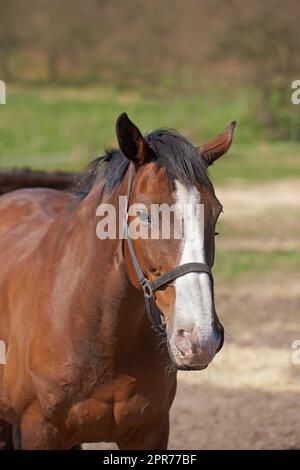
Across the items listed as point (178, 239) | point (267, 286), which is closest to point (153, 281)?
point (178, 239)

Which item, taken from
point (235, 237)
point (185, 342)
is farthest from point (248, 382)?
point (235, 237)

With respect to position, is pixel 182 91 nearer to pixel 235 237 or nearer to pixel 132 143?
pixel 235 237

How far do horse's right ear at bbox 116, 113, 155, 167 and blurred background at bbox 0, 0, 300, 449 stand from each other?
6310mm

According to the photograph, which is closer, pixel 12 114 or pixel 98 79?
pixel 12 114

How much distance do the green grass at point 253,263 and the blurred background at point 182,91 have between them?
12mm

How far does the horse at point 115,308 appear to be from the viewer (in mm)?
2996

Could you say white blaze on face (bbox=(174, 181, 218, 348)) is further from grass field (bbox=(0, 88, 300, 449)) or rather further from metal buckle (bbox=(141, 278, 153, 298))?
grass field (bbox=(0, 88, 300, 449))

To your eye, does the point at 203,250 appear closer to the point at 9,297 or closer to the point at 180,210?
the point at 180,210

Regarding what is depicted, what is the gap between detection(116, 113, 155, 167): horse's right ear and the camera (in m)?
3.10

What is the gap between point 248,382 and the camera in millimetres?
6254

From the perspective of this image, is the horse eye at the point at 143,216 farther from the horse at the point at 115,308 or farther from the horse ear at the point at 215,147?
the horse ear at the point at 215,147

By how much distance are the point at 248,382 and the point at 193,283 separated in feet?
11.4

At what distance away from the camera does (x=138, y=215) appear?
3109 mm

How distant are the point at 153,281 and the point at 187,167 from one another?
0.39 metres
